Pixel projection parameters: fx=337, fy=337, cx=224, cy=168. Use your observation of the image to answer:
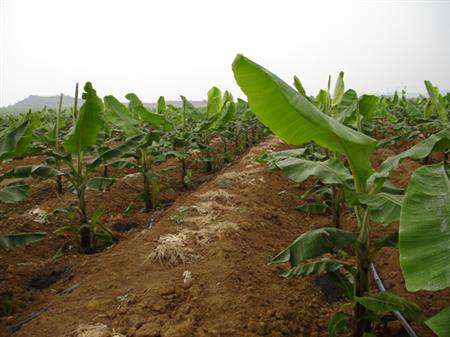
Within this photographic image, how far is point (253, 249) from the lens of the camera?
3.79 metres

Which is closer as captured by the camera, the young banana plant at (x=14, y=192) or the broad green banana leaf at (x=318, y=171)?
the broad green banana leaf at (x=318, y=171)

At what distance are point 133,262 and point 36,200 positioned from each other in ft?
13.4

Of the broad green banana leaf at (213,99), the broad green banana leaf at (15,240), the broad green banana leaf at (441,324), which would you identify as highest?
the broad green banana leaf at (213,99)

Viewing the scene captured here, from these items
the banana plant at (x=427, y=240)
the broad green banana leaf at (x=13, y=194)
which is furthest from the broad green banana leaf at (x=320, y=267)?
the broad green banana leaf at (x=13, y=194)

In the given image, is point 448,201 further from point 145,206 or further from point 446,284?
point 145,206

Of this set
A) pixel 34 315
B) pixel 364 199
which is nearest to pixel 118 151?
pixel 34 315

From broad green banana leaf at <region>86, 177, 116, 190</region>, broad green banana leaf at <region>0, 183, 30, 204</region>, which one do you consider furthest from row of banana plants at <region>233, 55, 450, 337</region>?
broad green banana leaf at <region>0, 183, 30, 204</region>

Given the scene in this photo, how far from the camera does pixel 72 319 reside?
2.61 metres

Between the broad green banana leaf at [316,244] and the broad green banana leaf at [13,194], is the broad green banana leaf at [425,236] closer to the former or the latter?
the broad green banana leaf at [316,244]

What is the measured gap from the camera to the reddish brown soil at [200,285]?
2.50 m

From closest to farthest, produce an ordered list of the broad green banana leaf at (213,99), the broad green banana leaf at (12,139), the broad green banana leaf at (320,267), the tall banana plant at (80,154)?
the broad green banana leaf at (320,267)
the broad green banana leaf at (12,139)
the tall banana plant at (80,154)
the broad green banana leaf at (213,99)

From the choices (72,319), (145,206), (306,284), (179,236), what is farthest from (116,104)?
(306,284)

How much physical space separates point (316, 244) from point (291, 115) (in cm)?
84

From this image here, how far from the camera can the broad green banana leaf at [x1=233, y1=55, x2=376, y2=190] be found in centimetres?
157
